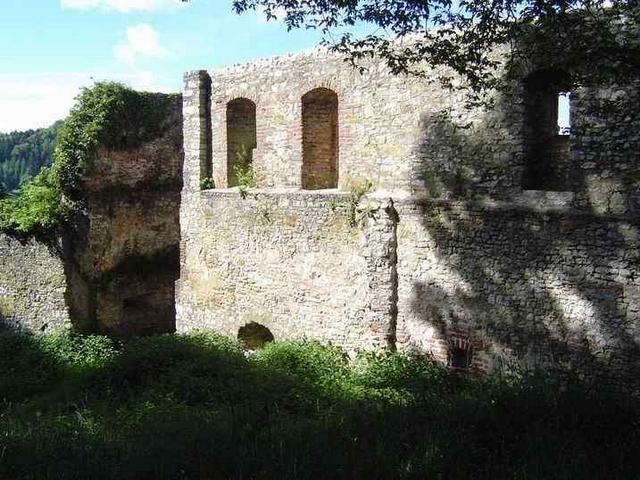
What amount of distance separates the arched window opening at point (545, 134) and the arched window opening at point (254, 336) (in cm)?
592

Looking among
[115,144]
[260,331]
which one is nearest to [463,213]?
[260,331]

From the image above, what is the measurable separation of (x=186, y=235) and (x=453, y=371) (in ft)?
21.4

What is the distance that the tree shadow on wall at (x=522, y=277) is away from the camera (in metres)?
8.00

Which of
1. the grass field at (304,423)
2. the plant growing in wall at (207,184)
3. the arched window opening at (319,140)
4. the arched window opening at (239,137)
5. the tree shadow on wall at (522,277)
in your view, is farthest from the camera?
the plant growing in wall at (207,184)

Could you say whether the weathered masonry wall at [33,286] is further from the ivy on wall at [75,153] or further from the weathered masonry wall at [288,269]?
the weathered masonry wall at [288,269]

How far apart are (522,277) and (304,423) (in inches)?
140

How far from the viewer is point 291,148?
1204 centimetres

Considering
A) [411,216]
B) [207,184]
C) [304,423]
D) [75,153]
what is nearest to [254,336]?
[207,184]

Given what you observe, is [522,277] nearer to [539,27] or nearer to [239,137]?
[539,27]

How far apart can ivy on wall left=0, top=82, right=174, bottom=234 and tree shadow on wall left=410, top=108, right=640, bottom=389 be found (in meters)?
8.78

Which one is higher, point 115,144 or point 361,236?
point 115,144

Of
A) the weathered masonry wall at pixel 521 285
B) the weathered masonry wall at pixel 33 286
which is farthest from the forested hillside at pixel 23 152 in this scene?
the weathered masonry wall at pixel 521 285

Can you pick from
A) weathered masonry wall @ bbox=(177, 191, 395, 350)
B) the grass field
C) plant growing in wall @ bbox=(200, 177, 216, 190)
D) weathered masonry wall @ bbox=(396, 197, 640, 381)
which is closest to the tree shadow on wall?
weathered masonry wall @ bbox=(396, 197, 640, 381)

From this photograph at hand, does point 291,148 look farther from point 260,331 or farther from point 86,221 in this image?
point 86,221
